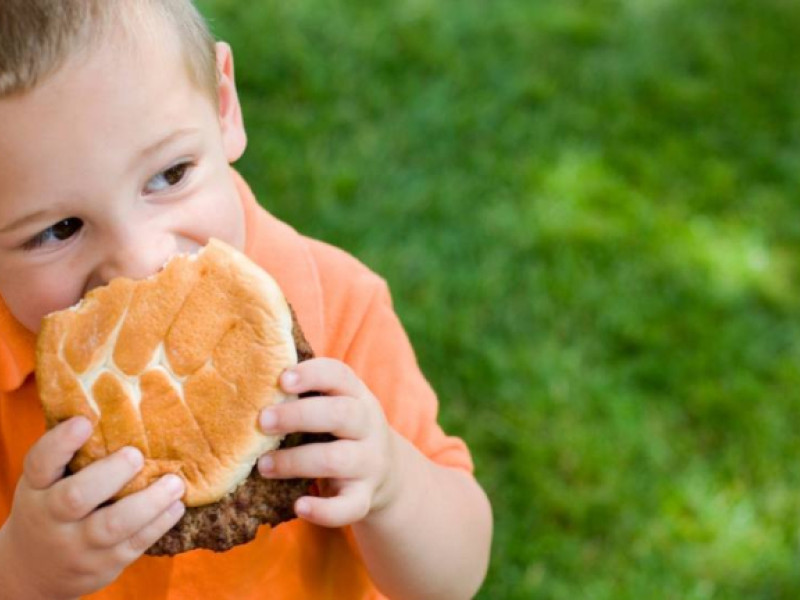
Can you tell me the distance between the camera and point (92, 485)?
1.40 meters

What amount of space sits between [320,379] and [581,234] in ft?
7.36

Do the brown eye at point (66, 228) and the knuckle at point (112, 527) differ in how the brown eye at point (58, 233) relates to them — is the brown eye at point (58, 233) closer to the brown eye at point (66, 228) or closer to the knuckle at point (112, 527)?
the brown eye at point (66, 228)

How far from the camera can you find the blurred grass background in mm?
2918

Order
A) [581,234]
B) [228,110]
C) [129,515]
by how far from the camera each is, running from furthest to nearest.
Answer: [581,234] → [228,110] → [129,515]

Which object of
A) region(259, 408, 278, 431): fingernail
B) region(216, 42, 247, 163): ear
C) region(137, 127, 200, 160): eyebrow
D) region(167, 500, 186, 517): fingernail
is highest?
region(137, 127, 200, 160): eyebrow

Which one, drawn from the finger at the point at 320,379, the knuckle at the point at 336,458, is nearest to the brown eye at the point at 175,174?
the finger at the point at 320,379

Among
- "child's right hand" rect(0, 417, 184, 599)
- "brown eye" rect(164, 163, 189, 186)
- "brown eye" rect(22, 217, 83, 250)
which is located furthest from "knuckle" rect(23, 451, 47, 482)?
"brown eye" rect(164, 163, 189, 186)

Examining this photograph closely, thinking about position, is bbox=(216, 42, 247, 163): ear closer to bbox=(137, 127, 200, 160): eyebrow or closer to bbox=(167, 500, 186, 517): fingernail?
bbox=(137, 127, 200, 160): eyebrow

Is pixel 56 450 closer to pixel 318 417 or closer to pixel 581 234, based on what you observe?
pixel 318 417

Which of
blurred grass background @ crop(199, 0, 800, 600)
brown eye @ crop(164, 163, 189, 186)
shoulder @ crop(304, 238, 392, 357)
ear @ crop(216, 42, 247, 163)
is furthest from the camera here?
blurred grass background @ crop(199, 0, 800, 600)

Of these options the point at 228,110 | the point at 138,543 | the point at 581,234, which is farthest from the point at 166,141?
the point at 581,234

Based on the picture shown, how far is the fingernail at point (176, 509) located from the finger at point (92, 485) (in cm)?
6

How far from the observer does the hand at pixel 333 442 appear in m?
1.45

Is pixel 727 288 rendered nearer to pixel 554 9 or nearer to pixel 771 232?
pixel 771 232
